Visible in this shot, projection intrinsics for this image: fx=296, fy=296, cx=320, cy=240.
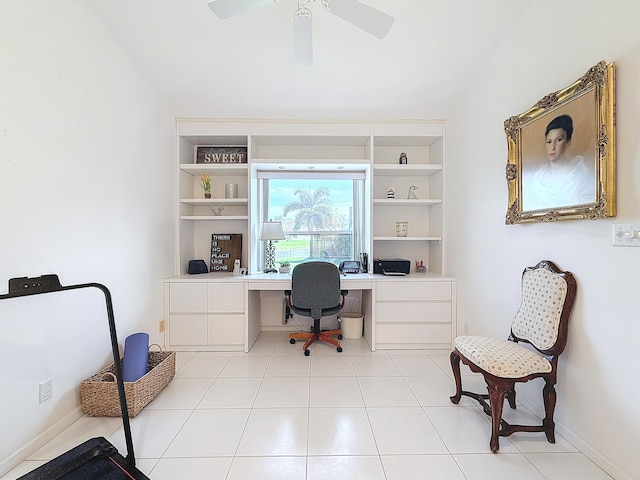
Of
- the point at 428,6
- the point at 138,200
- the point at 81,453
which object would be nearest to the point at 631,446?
the point at 81,453

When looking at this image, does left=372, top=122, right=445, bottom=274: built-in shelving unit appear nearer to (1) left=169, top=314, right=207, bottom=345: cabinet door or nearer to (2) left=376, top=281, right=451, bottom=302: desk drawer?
(2) left=376, top=281, right=451, bottom=302: desk drawer

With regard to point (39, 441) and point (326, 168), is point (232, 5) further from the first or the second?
point (39, 441)

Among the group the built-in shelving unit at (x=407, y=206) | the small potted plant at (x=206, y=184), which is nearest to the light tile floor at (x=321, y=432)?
the built-in shelving unit at (x=407, y=206)

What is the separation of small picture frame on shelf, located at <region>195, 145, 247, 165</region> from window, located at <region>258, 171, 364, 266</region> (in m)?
0.44

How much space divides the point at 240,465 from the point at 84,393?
1.19m

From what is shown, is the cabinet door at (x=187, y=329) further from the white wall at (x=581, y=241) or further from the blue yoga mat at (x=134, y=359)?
the white wall at (x=581, y=241)

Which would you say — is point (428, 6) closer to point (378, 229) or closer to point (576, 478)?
point (378, 229)

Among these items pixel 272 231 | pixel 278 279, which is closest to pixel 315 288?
pixel 278 279

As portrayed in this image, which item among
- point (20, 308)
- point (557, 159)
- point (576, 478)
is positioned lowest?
point (576, 478)

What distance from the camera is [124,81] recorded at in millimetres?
2367

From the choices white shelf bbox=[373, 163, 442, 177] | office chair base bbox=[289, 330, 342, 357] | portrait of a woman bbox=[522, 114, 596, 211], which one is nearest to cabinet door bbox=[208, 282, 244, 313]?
office chair base bbox=[289, 330, 342, 357]

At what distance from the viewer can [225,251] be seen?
356 centimetres

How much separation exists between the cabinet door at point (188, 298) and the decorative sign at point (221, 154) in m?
1.46

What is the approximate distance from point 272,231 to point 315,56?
1.74m
